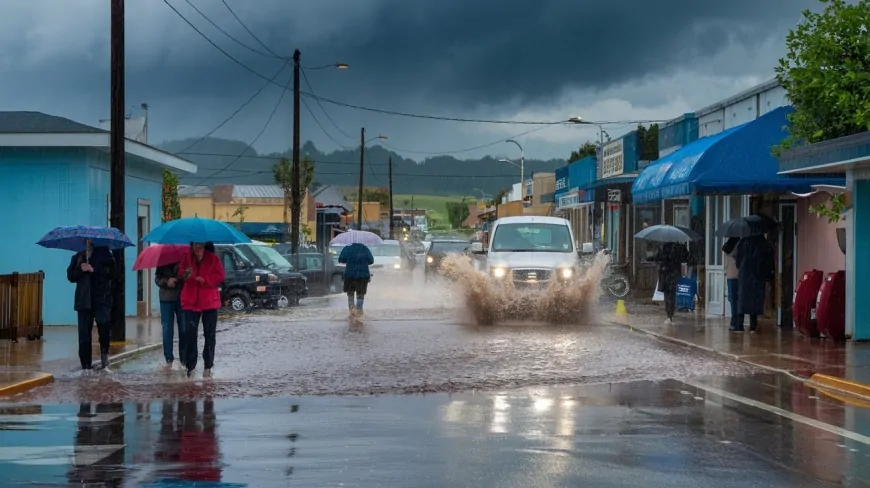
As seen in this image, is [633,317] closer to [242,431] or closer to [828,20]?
[828,20]

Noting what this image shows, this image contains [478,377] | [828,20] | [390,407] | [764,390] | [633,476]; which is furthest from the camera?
[828,20]

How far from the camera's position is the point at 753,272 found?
21.5 m

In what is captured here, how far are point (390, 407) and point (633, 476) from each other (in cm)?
438

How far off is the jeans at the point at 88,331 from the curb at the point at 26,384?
2.68 feet

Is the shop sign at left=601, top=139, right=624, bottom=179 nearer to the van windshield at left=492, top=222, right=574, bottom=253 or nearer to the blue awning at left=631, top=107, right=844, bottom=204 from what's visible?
the van windshield at left=492, top=222, right=574, bottom=253

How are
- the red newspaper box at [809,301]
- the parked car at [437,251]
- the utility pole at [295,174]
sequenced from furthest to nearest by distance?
the parked car at [437,251] → the utility pole at [295,174] → the red newspaper box at [809,301]

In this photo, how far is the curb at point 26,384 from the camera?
535 inches

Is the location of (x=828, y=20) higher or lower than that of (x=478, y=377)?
higher

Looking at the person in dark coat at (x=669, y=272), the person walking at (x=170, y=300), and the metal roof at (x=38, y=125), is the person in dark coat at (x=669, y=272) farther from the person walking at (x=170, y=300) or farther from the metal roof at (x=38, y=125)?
the metal roof at (x=38, y=125)

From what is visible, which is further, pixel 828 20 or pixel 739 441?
pixel 828 20

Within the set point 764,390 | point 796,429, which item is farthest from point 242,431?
point 764,390

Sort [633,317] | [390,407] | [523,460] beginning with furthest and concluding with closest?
[633,317] → [390,407] → [523,460]

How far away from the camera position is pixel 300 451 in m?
9.48

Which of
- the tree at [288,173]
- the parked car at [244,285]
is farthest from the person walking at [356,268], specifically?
the tree at [288,173]
